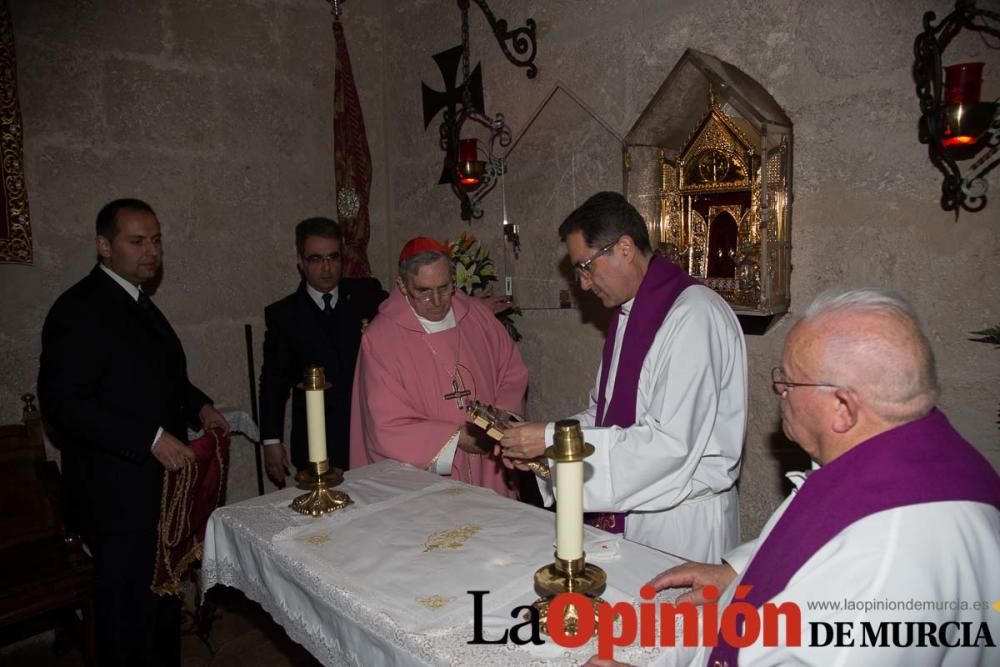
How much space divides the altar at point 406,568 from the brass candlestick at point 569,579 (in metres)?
0.07

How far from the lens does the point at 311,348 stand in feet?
14.2

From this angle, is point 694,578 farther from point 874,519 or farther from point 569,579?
point 874,519

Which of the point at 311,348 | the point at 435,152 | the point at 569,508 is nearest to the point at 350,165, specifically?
the point at 435,152

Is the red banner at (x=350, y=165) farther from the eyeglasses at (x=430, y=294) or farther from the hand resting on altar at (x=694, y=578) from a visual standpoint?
the hand resting on altar at (x=694, y=578)

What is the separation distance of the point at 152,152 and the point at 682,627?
464cm

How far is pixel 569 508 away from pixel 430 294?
81.3 inches

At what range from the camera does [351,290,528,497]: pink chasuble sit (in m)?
3.26

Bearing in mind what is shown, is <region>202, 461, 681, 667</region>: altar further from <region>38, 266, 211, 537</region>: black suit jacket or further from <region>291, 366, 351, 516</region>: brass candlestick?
<region>38, 266, 211, 537</region>: black suit jacket

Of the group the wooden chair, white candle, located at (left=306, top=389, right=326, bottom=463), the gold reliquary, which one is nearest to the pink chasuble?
white candle, located at (left=306, top=389, right=326, bottom=463)

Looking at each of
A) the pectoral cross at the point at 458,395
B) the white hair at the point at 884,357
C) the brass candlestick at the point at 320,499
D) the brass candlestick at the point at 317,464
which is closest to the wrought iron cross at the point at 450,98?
the pectoral cross at the point at 458,395

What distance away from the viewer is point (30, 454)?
3.77 m

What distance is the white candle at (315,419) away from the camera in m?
→ 2.38

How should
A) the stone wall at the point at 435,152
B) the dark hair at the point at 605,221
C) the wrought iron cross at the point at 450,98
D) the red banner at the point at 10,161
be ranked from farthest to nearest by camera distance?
1. the wrought iron cross at the point at 450,98
2. the red banner at the point at 10,161
3. the stone wall at the point at 435,152
4. the dark hair at the point at 605,221

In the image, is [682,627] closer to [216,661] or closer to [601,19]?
[216,661]
